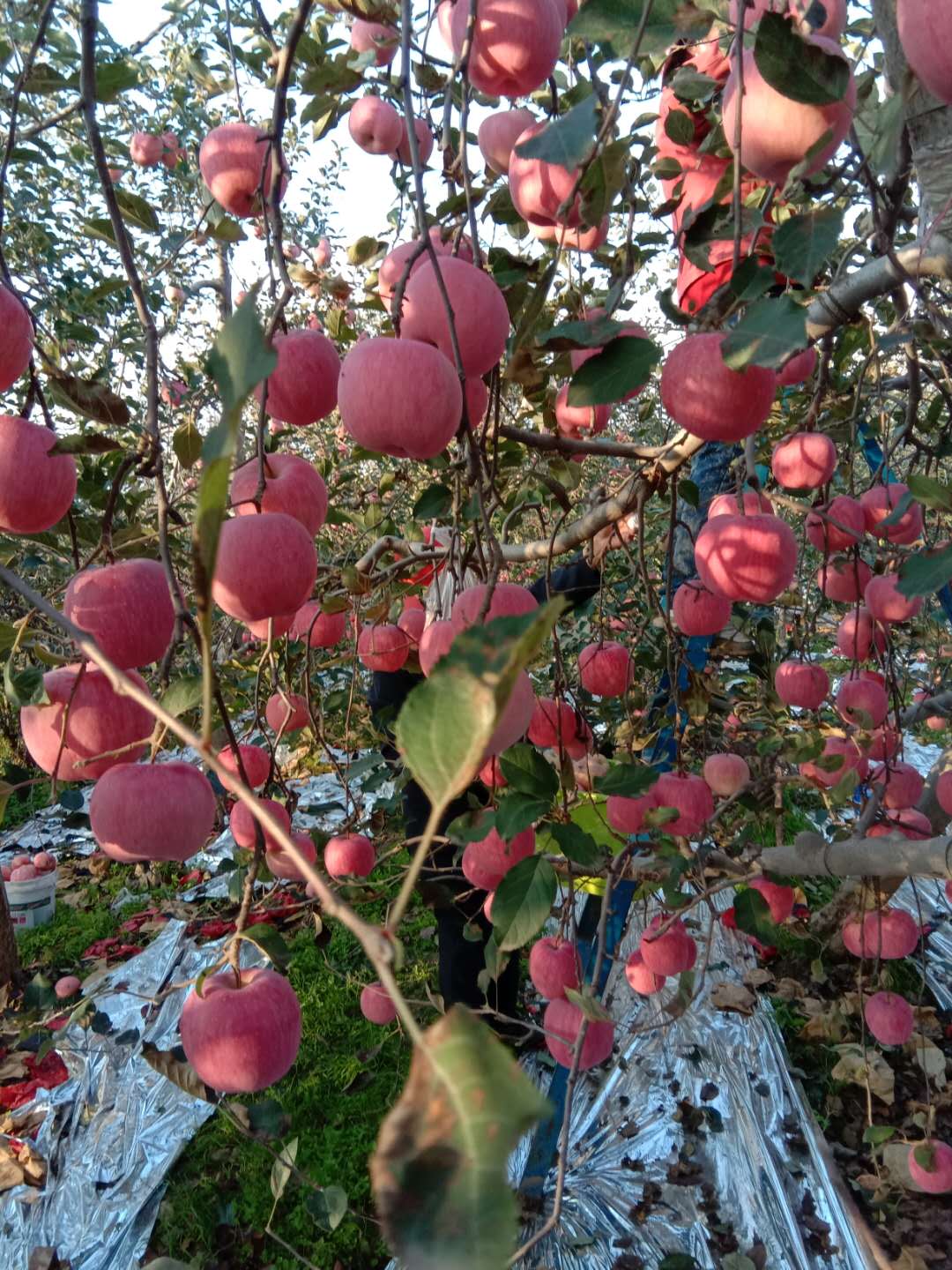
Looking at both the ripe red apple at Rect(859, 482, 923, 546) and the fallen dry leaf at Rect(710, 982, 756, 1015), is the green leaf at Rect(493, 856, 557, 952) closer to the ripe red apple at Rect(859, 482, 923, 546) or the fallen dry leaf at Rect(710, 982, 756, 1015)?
the ripe red apple at Rect(859, 482, 923, 546)

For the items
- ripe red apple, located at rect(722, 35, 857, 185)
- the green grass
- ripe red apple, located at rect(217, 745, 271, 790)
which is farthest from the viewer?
the green grass

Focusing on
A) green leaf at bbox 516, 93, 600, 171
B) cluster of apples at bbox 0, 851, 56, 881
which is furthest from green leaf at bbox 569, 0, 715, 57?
cluster of apples at bbox 0, 851, 56, 881

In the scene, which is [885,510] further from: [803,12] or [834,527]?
[803,12]

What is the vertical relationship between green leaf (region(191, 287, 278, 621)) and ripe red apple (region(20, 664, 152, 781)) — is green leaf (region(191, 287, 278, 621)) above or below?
above

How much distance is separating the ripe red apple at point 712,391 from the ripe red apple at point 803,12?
20 centimetres

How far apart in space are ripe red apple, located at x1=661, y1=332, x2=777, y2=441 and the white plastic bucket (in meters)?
3.19

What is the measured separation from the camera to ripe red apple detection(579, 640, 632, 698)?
1438 mm

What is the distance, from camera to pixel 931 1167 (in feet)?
4.67

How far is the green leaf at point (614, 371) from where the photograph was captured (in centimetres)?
56

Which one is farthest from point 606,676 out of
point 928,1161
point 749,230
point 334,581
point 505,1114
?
point 505,1114

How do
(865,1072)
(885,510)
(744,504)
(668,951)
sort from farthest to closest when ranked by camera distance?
(865,1072), (885,510), (668,951), (744,504)

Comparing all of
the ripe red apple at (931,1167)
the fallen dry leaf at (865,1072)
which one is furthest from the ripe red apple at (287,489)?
the fallen dry leaf at (865,1072)

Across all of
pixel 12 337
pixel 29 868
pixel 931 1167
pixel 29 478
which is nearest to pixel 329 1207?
Result: pixel 29 478

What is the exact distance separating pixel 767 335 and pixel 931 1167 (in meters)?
1.64
